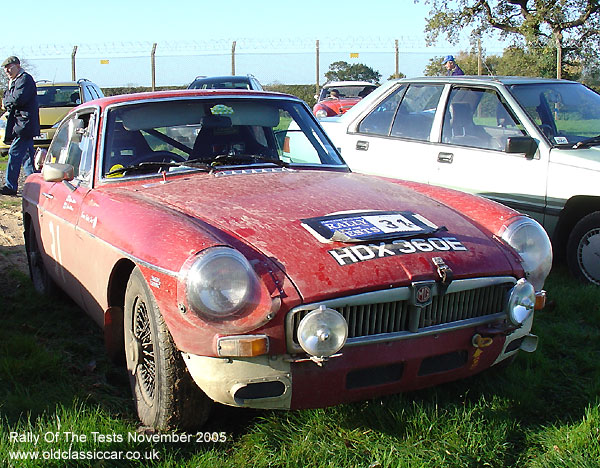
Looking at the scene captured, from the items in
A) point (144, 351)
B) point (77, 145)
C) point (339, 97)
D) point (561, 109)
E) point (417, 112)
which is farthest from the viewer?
point (339, 97)

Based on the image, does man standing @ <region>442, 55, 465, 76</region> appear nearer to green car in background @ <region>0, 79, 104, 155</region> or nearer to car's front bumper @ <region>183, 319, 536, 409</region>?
green car in background @ <region>0, 79, 104, 155</region>

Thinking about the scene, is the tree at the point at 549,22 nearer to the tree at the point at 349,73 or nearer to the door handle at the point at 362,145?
the tree at the point at 349,73

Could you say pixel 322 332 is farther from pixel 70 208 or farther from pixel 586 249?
pixel 586 249

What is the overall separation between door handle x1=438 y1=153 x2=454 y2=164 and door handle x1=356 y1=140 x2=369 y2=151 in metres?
0.87

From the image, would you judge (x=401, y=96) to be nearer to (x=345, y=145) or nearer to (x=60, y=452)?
(x=345, y=145)

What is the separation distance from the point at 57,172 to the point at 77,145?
1.41 ft

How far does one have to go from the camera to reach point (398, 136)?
21.5ft

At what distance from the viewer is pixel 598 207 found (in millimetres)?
5277

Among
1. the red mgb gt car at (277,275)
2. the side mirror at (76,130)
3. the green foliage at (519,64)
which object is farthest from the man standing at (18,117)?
the green foliage at (519,64)

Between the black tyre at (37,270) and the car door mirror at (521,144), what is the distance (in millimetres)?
3529

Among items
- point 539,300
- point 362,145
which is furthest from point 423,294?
point 362,145

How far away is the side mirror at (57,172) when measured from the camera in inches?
160

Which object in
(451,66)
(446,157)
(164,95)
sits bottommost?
(446,157)

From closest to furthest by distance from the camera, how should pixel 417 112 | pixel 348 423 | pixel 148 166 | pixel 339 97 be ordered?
pixel 348 423
pixel 148 166
pixel 417 112
pixel 339 97
